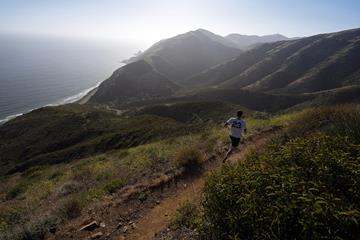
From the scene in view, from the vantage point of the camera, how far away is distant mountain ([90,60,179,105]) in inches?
5020

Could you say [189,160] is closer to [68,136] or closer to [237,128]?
[237,128]

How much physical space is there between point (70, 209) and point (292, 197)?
6.12 meters

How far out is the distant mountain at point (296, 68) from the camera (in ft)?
410

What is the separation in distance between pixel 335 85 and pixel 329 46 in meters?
54.0

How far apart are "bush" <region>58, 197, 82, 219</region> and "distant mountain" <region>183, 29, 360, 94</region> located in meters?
123

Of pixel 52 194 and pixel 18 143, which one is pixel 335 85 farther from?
pixel 52 194

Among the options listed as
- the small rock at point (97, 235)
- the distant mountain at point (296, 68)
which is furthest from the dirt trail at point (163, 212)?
the distant mountain at point (296, 68)

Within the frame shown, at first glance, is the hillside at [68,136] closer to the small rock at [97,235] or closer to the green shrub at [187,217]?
the small rock at [97,235]

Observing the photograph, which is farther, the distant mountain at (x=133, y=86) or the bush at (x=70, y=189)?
the distant mountain at (x=133, y=86)

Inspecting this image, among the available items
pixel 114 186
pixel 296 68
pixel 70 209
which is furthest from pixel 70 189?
pixel 296 68

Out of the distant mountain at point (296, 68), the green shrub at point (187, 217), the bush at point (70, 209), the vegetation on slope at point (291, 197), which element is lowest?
the distant mountain at point (296, 68)

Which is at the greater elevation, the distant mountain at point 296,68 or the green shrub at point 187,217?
the green shrub at point 187,217

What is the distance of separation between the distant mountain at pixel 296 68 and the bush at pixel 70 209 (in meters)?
123

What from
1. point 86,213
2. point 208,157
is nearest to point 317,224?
point 86,213
